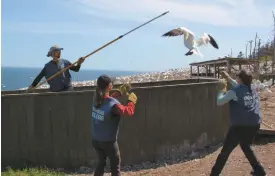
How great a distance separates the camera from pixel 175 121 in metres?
8.60

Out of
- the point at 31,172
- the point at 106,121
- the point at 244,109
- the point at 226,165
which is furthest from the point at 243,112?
the point at 31,172

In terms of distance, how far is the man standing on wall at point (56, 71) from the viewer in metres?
8.29

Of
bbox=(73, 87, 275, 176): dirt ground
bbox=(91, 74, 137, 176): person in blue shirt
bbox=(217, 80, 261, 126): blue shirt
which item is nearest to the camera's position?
bbox=(91, 74, 137, 176): person in blue shirt

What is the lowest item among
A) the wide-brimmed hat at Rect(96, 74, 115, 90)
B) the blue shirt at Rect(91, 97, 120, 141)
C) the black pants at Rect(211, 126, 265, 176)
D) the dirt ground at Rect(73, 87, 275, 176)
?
the dirt ground at Rect(73, 87, 275, 176)

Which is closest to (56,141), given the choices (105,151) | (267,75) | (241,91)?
(105,151)

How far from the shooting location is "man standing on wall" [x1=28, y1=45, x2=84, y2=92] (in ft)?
27.2

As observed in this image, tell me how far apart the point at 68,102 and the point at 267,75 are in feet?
61.8

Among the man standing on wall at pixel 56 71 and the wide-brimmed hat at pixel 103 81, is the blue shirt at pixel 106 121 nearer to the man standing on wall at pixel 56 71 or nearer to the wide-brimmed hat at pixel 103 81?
the wide-brimmed hat at pixel 103 81

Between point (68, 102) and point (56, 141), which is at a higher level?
point (68, 102)

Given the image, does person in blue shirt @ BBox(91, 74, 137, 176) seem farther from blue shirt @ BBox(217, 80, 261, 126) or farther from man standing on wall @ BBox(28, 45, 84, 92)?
man standing on wall @ BBox(28, 45, 84, 92)

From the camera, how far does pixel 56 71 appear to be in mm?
8375

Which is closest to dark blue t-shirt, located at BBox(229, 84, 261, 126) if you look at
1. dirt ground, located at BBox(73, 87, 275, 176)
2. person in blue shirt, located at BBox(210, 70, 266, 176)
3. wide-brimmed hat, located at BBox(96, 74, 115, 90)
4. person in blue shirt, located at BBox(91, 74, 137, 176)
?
person in blue shirt, located at BBox(210, 70, 266, 176)

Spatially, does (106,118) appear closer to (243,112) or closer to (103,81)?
(103,81)

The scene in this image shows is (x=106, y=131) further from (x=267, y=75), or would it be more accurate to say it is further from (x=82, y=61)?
(x=267, y=75)
